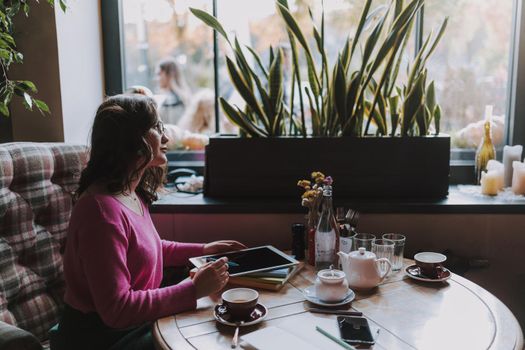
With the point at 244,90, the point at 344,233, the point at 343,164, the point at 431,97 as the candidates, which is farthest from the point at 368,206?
the point at 244,90

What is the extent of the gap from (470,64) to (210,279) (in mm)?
1689

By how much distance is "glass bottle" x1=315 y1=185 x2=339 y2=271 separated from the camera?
1.54 metres

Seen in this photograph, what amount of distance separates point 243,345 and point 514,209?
1.34 metres

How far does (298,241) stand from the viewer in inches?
65.7

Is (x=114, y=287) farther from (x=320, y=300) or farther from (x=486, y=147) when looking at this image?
(x=486, y=147)

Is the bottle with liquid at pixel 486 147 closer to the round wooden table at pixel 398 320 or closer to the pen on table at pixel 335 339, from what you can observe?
the round wooden table at pixel 398 320

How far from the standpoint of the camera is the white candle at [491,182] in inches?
80.0

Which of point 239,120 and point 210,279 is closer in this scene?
point 210,279

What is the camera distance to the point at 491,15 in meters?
2.27

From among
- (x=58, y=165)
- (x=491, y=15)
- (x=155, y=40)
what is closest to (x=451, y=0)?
(x=491, y=15)

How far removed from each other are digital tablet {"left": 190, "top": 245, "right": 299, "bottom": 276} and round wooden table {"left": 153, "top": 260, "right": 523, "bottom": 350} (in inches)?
3.1

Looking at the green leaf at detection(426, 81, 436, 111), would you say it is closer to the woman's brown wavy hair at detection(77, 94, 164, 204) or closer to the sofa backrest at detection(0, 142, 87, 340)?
the woman's brown wavy hair at detection(77, 94, 164, 204)

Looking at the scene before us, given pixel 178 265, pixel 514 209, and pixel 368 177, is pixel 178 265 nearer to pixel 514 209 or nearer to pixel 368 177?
pixel 368 177

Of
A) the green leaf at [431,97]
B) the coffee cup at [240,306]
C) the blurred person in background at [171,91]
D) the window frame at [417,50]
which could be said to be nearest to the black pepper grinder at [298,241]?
the coffee cup at [240,306]
